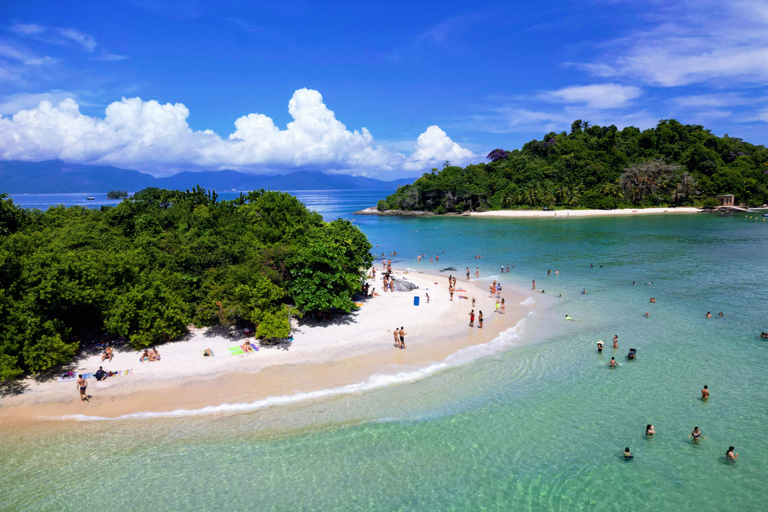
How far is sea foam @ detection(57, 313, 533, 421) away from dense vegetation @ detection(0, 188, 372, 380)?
4.73 metres

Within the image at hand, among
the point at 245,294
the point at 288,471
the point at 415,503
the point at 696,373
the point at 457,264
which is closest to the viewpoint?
the point at 415,503

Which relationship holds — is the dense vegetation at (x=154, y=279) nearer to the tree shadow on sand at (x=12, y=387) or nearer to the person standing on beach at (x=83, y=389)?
the tree shadow on sand at (x=12, y=387)

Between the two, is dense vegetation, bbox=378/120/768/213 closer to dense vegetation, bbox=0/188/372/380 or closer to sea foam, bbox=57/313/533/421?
dense vegetation, bbox=0/188/372/380

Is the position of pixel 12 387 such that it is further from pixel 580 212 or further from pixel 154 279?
pixel 580 212

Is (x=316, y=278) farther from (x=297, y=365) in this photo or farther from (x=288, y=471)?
(x=288, y=471)

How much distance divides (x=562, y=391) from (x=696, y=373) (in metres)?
7.68

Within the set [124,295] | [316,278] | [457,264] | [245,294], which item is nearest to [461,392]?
[316,278]

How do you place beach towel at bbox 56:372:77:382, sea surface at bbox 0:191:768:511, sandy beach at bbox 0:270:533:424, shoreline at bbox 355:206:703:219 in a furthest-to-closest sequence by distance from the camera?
shoreline at bbox 355:206:703:219 → beach towel at bbox 56:372:77:382 → sandy beach at bbox 0:270:533:424 → sea surface at bbox 0:191:768:511

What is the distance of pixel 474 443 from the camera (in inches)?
596

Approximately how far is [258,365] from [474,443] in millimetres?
11520

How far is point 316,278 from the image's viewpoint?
24.7 meters

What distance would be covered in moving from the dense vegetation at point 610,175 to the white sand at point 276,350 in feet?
327

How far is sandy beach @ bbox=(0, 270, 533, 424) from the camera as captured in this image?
1728 centimetres

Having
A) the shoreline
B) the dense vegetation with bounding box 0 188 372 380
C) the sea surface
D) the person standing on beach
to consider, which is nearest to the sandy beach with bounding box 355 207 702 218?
the shoreline
